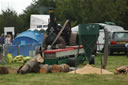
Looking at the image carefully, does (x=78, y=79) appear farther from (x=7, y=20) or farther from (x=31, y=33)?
(x=7, y=20)

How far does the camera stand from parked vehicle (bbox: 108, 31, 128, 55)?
24.8 meters

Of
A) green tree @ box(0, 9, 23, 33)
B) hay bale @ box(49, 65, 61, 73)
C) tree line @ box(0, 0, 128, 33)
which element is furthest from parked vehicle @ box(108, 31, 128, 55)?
green tree @ box(0, 9, 23, 33)

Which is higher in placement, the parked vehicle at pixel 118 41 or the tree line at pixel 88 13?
the tree line at pixel 88 13

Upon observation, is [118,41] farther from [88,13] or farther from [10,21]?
[10,21]

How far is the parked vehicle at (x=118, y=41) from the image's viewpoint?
24812 mm

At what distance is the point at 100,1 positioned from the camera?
48.3 meters

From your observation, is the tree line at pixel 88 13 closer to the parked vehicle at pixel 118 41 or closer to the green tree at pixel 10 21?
the green tree at pixel 10 21

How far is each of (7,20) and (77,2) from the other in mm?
12142

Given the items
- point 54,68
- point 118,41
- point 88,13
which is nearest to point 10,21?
point 88,13

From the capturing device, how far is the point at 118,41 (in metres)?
25.0

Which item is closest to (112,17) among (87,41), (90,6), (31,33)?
(90,6)

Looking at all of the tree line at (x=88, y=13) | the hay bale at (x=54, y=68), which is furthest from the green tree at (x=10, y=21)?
the hay bale at (x=54, y=68)

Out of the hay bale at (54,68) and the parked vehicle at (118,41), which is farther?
the parked vehicle at (118,41)

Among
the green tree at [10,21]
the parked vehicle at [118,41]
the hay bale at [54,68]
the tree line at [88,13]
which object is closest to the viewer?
the hay bale at [54,68]
